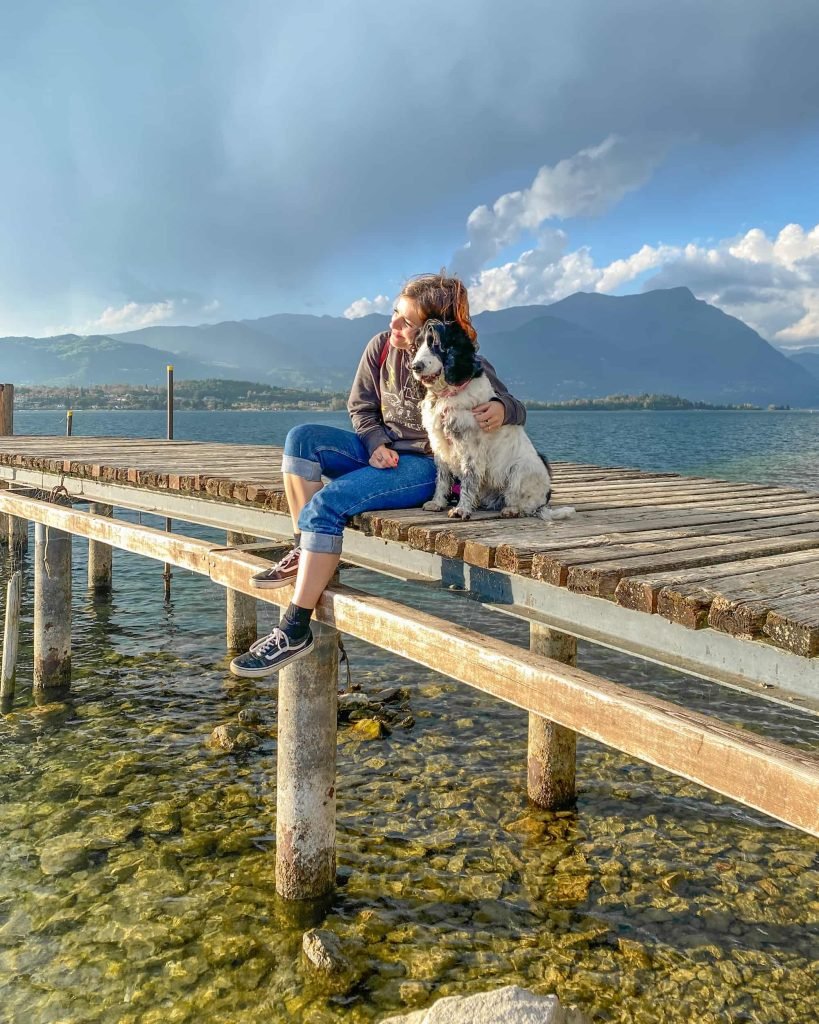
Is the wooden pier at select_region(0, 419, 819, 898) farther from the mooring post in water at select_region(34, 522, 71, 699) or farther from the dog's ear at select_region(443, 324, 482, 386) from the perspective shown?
the mooring post in water at select_region(34, 522, 71, 699)

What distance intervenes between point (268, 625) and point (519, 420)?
40.5 feet

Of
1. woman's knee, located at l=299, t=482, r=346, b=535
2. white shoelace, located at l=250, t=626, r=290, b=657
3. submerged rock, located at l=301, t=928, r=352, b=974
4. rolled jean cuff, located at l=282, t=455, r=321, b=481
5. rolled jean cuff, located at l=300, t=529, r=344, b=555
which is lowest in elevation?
submerged rock, located at l=301, t=928, r=352, b=974

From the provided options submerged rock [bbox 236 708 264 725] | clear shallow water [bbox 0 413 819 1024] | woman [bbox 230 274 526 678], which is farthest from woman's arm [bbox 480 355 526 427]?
submerged rock [bbox 236 708 264 725]

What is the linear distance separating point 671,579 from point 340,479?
2.19 metres

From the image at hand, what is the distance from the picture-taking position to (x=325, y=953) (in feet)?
18.6

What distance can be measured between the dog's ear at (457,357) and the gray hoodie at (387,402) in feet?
1.40

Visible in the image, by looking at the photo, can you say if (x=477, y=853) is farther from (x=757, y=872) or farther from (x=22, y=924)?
(x=22, y=924)

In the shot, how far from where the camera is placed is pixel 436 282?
463 cm

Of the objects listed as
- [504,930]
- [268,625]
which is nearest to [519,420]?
[504,930]

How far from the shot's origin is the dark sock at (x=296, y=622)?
16.0 ft

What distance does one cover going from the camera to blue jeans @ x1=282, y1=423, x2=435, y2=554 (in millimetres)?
4836

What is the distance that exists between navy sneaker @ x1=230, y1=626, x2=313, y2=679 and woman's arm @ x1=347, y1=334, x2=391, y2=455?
1.38 metres

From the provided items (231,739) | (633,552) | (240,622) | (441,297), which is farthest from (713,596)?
(240,622)

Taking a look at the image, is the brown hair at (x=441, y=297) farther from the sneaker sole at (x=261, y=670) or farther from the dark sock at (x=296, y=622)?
the sneaker sole at (x=261, y=670)
